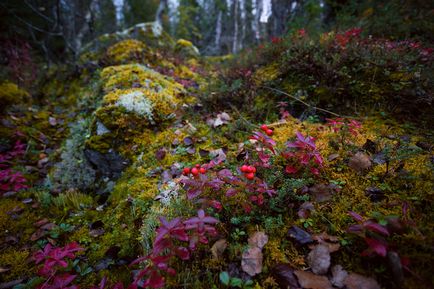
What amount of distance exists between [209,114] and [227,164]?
1782 mm

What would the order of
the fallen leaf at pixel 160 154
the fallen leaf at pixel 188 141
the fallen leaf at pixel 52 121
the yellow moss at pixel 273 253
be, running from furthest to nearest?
the fallen leaf at pixel 52 121 → the fallen leaf at pixel 188 141 → the fallen leaf at pixel 160 154 → the yellow moss at pixel 273 253

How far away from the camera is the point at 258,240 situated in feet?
6.40

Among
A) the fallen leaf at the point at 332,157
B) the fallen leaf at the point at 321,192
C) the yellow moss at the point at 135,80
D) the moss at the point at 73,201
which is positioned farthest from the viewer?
the yellow moss at the point at 135,80

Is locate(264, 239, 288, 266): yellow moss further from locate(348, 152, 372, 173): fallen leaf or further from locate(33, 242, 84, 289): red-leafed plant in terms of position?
locate(33, 242, 84, 289): red-leafed plant

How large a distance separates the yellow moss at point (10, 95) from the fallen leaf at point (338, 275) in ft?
23.2

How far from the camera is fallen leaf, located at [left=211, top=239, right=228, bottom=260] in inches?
74.1

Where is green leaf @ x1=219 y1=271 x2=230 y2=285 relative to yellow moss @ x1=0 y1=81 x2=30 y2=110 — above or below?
below

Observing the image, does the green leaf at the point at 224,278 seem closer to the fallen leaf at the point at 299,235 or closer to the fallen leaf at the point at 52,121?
the fallen leaf at the point at 299,235

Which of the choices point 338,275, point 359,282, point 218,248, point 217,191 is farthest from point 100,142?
point 359,282

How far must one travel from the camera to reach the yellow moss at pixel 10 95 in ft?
17.8

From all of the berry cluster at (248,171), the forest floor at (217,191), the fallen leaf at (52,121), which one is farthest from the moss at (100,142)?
the berry cluster at (248,171)

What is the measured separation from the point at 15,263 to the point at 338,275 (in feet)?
10.9

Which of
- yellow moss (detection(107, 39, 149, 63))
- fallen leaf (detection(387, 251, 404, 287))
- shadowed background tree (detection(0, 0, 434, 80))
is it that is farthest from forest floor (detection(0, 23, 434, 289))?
shadowed background tree (detection(0, 0, 434, 80))

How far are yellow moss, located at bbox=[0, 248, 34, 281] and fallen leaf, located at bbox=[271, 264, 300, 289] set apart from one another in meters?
2.61
